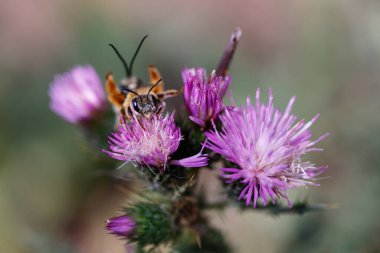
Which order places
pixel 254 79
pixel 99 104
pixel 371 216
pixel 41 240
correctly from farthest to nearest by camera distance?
1. pixel 254 79
2. pixel 371 216
3. pixel 41 240
4. pixel 99 104

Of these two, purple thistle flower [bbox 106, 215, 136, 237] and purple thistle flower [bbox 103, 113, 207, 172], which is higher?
purple thistle flower [bbox 103, 113, 207, 172]

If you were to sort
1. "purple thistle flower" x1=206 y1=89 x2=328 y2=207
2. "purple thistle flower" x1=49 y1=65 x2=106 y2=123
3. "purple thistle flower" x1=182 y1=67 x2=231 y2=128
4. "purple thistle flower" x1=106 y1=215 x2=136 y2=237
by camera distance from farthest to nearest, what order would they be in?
"purple thistle flower" x1=49 y1=65 x2=106 y2=123 < "purple thistle flower" x1=106 y1=215 x2=136 y2=237 < "purple thistle flower" x1=182 y1=67 x2=231 y2=128 < "purple thistle flower" x1=206 y1=89 x2=328 y2=207

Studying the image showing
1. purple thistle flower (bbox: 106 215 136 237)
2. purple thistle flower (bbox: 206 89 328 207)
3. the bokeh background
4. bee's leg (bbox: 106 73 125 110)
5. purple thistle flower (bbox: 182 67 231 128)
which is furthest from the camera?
the bokeh background

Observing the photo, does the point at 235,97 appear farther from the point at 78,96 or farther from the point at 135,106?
the point at 135,106

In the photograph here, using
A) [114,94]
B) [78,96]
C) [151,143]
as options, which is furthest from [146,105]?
[78,96]

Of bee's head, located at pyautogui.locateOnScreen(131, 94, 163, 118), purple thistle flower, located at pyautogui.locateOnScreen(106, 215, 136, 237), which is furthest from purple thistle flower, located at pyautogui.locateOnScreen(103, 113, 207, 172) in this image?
purple thistle flower, located at pyautogui.locateOnScreen(106, 215, 136, 237)

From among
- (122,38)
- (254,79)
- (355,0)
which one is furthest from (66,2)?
(355,0)

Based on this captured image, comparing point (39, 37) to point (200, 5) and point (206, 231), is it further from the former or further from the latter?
point (206, 231)

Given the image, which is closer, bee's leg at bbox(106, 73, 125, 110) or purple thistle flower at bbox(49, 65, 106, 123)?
bee's leg at bbox(106, 73, 125, 110)

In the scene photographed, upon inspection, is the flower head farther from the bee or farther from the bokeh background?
the bokeh background
